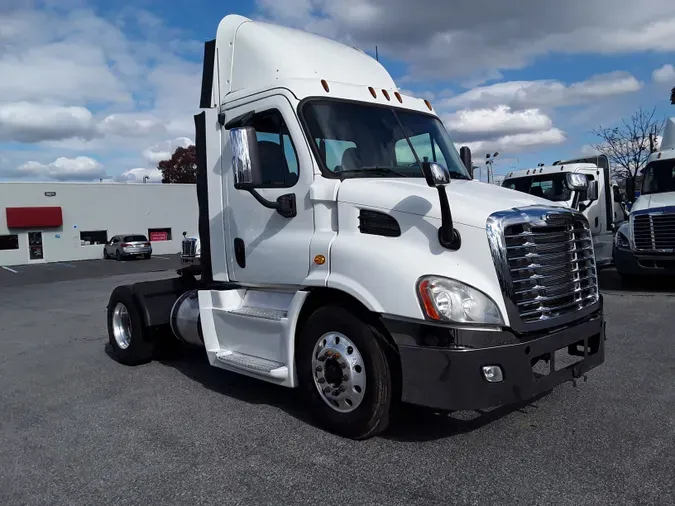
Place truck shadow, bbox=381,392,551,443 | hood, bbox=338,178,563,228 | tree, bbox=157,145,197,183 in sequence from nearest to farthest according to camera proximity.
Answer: hood, bbox=338,178,563,228
truck shadow, bbox=381,392,551,443
tree, bbox=157,145,197,183

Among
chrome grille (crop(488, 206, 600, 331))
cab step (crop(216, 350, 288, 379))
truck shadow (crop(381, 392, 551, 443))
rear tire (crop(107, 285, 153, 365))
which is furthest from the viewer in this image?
rear tire (crop(107, 285, 153, 365))

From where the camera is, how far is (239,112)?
18.3 ft

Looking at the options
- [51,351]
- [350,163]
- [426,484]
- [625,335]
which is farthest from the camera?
[51,351]

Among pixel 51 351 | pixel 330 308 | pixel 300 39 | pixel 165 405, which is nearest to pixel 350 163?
pixel 330 308

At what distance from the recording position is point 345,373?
454cm

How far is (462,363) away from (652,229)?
9.45 meters

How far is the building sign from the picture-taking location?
150ft

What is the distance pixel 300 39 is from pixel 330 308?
2.63 meters

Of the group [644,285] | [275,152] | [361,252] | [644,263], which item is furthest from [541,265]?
[644,285]

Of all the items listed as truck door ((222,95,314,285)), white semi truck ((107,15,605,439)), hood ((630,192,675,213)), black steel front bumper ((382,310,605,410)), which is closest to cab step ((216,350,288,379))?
white semi truck ((107,15,605,439))

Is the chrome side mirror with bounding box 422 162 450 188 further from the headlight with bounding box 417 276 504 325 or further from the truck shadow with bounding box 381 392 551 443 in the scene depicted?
the truck shadow with bounding box 381 392 551 443

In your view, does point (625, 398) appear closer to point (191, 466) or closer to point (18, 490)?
point (191, 466)

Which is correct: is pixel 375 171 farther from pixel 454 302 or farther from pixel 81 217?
pixel 81 217

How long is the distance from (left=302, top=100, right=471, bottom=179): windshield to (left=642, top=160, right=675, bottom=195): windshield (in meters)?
9.14
